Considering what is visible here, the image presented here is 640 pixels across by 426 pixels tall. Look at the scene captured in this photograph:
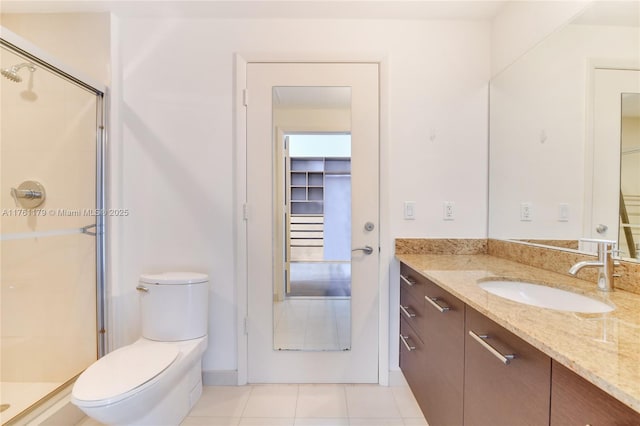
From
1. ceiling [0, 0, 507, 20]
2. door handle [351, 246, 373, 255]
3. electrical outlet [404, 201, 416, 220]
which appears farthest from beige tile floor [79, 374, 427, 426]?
ceiling [0, 0, 507, 20]

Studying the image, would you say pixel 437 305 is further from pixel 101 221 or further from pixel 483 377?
pixel 101 221

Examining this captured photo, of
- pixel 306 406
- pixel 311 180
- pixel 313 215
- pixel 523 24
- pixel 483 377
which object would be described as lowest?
pixel 306 406

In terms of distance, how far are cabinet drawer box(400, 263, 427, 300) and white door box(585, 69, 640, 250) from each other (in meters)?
0.74

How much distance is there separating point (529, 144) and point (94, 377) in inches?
96.1

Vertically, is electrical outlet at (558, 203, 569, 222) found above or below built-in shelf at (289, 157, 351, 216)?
below

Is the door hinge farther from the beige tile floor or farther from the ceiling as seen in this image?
the beige tile floor

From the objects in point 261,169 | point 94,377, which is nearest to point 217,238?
A: point 261,169

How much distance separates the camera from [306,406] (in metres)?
1.60

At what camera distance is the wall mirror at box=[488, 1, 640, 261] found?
40.5 inches

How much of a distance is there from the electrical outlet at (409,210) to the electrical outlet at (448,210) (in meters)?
0.20

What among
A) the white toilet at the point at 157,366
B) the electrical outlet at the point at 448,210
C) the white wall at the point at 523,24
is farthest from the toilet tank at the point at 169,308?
the white wall at the point at 523,24

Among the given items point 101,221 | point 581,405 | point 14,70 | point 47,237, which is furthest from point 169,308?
point 581,405

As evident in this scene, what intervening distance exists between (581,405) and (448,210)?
1.38m

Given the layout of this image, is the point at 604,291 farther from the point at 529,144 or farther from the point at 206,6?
the point at 206,6
